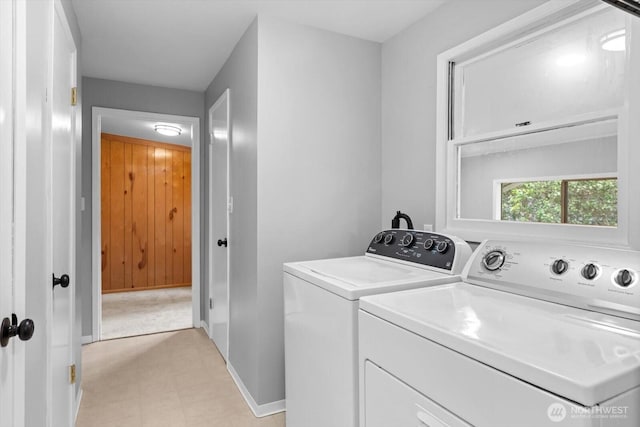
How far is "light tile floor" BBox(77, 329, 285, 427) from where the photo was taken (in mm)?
2158

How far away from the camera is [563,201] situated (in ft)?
5.08

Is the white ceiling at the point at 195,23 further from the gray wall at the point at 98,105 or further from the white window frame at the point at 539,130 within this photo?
the white window frame at the point at 539,130

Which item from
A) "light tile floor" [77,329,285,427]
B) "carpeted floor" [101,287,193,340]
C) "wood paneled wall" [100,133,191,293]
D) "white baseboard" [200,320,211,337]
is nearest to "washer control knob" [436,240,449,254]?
"light tile floor" [77,329,285,427]

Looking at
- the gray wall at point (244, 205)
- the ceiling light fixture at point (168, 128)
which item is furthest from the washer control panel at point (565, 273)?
the ceiling light fixture at point (168, 128)

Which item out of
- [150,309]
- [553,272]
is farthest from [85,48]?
[553,272]

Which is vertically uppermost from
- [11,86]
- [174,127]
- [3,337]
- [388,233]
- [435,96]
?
[174,127]

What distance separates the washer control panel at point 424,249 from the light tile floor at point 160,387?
1.17 m

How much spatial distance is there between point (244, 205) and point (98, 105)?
2.02 metres

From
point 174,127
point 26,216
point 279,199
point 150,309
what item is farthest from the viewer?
point 150,309

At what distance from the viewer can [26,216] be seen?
1116 millimetres

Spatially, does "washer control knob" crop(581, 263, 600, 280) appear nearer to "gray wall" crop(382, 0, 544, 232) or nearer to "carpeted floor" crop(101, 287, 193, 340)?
"gray wall" crop(382, 0, 544, 232)

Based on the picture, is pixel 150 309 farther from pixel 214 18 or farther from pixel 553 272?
pixel 553 272

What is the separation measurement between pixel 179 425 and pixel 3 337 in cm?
149

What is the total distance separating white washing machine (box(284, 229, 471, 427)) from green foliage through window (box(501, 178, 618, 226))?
32cm
